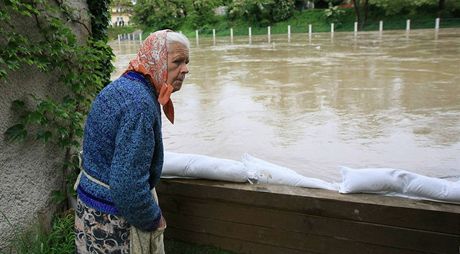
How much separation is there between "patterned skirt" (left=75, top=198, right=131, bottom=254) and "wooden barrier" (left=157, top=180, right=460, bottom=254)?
88 centimetres

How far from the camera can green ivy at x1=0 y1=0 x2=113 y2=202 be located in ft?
7.95

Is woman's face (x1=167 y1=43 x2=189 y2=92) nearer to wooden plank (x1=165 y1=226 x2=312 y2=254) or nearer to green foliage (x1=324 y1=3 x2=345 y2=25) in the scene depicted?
wooden plank (x1=165 y1=226 x2=312 y2=254)

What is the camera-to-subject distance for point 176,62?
1717mm

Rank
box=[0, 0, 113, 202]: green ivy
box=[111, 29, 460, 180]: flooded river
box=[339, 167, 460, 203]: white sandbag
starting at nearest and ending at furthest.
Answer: box=[339, 167, 460, 203]: white sandbag, box=[0, 0, 113, 202]: green ivy, box=[111, 29, 460, 180]: flooded river

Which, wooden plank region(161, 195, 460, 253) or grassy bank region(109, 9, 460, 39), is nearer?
wooden plank region(161, 195, 460, 253)

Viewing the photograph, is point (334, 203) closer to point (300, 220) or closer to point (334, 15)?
point (300, 220)

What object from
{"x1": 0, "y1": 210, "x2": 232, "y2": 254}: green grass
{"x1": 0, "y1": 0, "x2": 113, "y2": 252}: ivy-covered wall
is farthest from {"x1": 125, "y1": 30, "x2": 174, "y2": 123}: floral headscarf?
{"x1": 0, "y1": 210, "x2": 232, "y2": 254}: green grass

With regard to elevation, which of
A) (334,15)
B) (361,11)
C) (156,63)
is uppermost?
(361,11)

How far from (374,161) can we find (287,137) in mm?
1418

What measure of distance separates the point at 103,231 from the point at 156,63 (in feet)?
2.36

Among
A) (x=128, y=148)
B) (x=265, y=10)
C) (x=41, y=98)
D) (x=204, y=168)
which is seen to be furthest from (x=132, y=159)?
(x=265, y=10)

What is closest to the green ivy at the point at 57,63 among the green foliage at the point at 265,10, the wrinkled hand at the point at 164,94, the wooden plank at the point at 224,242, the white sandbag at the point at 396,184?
the wooden plank at the point at 224,242

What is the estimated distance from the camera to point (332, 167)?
4.81m

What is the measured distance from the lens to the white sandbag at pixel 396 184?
7.56 feet
